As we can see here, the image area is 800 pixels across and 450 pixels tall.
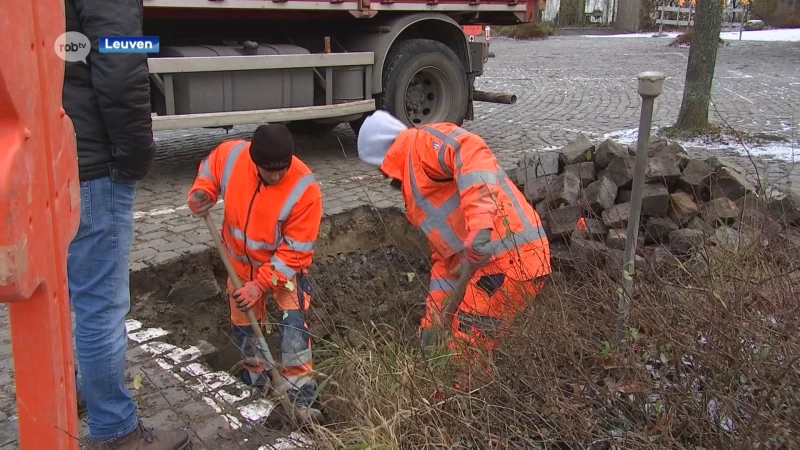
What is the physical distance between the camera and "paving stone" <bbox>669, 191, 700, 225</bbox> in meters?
4.52

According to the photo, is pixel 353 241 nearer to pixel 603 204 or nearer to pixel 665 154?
pixel 603 204

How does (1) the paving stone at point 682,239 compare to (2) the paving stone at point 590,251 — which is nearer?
(2) the paving stone at point 590,251

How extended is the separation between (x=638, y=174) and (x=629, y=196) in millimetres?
2346

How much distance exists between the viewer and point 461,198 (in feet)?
9.86

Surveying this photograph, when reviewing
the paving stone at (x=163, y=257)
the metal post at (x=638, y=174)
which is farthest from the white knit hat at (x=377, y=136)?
the paving stone at (x=163, y=257)

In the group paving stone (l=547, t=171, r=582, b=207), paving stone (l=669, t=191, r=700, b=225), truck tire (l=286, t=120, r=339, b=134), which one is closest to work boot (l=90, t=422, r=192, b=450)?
paving stone (l=547, t=171, r=582, b=207)

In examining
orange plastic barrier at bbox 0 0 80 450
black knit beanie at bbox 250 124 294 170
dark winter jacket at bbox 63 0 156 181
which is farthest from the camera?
black knit beanie at bbox 250 124 294 170

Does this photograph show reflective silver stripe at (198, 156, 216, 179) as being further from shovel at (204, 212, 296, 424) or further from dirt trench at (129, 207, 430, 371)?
dirt trench at (129, 207, 430, 371)

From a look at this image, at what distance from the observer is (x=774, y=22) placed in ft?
85.7

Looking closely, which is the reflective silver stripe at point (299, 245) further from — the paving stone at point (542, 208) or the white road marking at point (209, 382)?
the paving stone at point (542, 208)

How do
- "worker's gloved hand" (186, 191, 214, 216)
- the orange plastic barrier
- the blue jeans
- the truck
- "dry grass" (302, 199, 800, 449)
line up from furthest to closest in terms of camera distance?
the truck
"worker's gloved hand" (186, 191, 214, 216)
the blue jeans
"dry grass" (302, 199, 800, 449)
the orange plastic barrier

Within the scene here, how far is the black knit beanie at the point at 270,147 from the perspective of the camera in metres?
3.04

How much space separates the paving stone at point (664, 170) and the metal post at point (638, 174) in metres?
2.24

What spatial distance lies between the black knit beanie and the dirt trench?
632 mm
